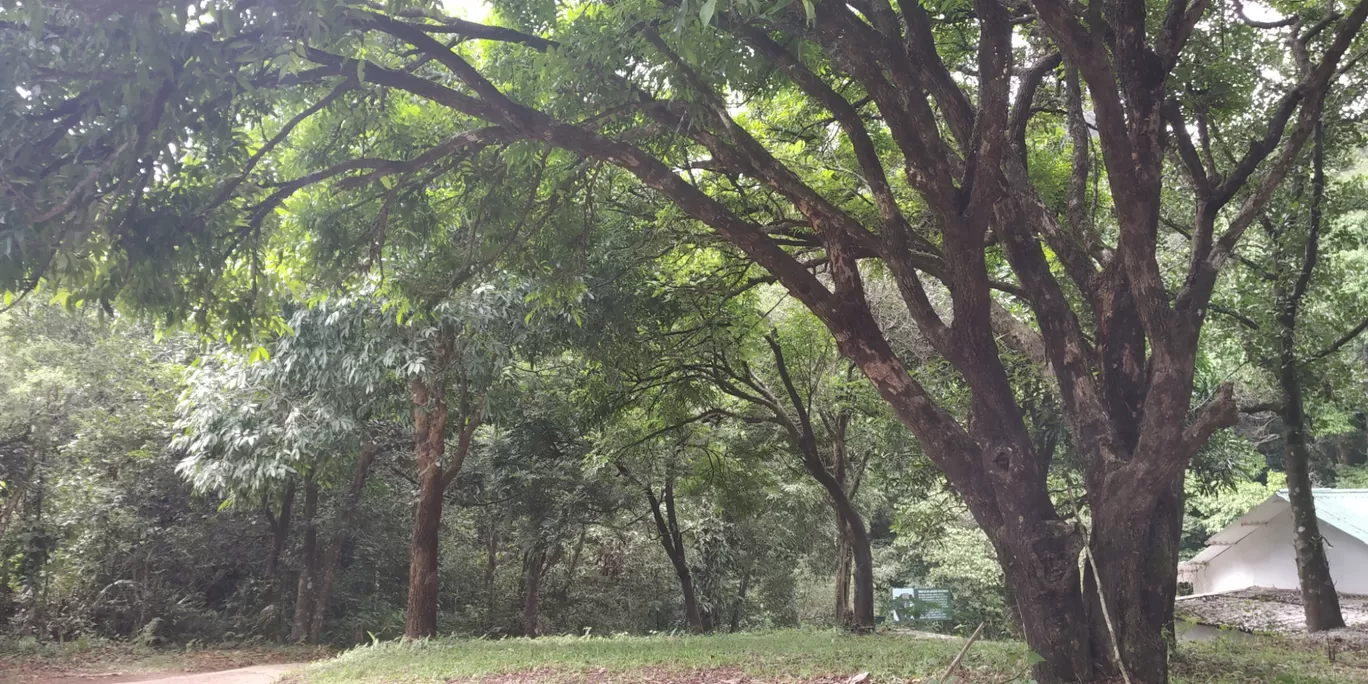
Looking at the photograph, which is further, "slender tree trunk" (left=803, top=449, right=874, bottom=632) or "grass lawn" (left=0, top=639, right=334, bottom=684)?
"slender tree trunk" (left=803, top=449, right=874, bottom=632)

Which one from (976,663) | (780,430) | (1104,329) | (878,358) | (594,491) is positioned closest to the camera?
(878,358)

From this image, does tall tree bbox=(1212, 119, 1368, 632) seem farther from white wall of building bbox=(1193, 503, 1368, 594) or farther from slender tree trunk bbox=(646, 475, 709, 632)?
slender tree trunk bbox=(646, 475, 709, 632)

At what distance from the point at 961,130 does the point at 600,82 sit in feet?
7.17

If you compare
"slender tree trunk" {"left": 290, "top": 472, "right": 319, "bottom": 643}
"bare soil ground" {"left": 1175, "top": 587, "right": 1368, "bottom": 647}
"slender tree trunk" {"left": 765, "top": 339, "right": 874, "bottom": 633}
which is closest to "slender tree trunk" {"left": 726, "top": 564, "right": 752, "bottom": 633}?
"slender tree trunk" {"left": 765, "top": 339, "right": 874, "bottom": 633}

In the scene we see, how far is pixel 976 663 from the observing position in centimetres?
580

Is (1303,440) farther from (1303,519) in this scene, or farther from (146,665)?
(146,665)

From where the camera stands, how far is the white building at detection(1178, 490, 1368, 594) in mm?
13855

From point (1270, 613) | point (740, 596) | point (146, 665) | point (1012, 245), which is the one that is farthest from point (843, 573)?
point (146, 665)

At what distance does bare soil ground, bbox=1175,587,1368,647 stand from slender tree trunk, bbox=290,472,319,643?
43.7 ft

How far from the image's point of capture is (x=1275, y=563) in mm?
15375

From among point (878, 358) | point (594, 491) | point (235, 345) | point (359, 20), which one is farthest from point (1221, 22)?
point (594, 491)

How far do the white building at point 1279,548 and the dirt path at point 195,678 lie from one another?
596 inches

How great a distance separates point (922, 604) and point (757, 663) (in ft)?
31.8

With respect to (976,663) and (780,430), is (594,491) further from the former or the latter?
(976,663)
